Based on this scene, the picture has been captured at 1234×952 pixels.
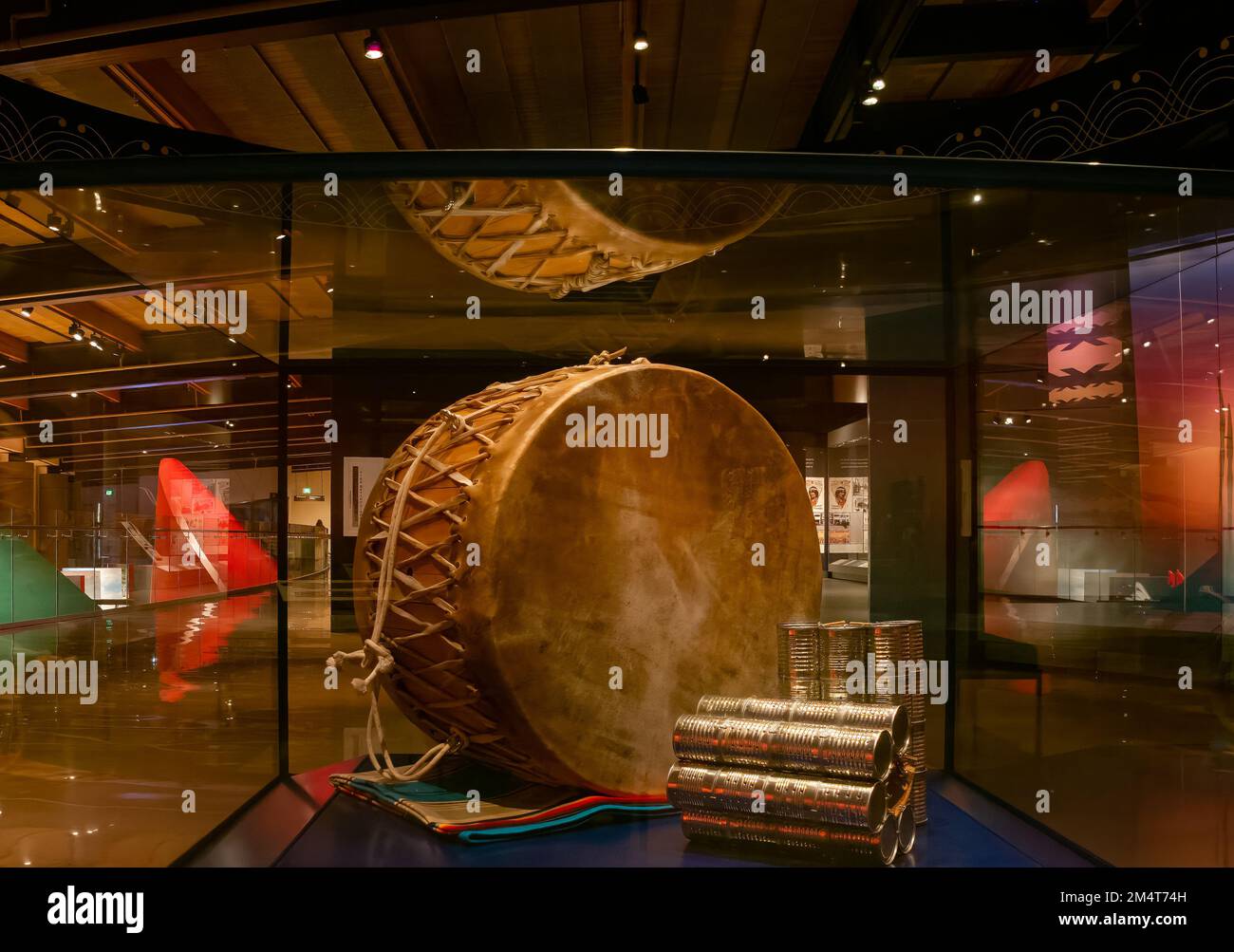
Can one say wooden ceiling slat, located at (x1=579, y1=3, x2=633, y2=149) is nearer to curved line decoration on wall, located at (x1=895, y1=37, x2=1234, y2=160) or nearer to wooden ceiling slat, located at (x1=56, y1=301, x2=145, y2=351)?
curved line decoration on wall, located at (x1=895, y1=37, x2=1234, y2=160)

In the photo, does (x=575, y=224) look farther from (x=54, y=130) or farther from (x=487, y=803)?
(x=487, y=803)

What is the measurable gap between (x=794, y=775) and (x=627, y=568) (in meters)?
0.61

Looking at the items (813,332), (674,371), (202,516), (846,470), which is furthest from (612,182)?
(202,516)

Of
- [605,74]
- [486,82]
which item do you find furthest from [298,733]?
[605,74]

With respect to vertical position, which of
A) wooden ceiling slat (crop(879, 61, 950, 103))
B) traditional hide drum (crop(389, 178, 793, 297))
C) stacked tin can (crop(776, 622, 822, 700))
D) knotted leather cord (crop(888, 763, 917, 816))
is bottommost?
knotted leather cord (crop(888, 763, 917, 816))

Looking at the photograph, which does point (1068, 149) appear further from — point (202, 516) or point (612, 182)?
point (202, 516)

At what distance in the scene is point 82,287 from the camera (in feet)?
6.84

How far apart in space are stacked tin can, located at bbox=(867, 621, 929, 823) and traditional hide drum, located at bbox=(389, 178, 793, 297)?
0.99m

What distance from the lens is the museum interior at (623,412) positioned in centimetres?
190

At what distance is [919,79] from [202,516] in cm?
207

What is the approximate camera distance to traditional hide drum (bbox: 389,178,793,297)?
1.89 metres

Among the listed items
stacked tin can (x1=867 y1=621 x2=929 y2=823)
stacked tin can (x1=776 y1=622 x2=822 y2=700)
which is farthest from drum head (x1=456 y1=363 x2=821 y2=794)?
stacked tin can (x1=867 y1=621 x2=929 y2=823)

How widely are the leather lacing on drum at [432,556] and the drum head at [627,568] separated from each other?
0.05 meters

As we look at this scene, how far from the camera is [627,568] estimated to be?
2.07m
